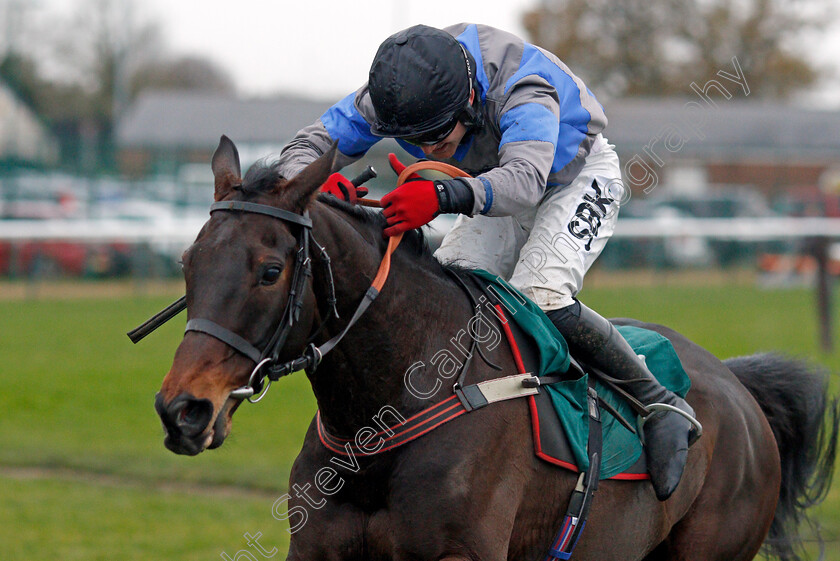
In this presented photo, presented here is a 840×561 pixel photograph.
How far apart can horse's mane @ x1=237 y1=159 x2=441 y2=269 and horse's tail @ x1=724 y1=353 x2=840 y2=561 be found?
180 cm

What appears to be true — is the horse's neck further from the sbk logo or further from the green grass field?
the sbk logo

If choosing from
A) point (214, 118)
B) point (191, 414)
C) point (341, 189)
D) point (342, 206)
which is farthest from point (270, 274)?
point (214, 118)

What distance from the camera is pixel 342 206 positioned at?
2744mm

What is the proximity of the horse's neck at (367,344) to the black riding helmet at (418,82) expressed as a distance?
1.20ft

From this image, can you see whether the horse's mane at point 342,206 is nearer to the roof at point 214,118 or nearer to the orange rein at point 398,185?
the orange rein at point 398,185

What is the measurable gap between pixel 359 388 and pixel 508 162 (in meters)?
0.76

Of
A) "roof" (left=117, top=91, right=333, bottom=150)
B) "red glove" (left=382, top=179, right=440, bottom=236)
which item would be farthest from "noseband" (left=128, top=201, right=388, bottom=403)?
"roof" (left=117, top=91, right=333, bottom=150)

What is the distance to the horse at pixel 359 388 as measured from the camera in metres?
2.27

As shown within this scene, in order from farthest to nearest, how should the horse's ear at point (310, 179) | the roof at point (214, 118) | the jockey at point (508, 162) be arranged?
the roof at point (214, 118), the jockey at point (508, 162), the horse's ear at point (310, 179)

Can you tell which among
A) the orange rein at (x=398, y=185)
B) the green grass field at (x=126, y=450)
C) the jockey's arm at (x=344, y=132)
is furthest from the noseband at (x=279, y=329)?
the jockey's arm at (x=344, y=132)

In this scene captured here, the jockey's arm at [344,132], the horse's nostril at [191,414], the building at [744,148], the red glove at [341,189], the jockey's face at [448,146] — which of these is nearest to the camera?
the horse's nostril at [191,414]

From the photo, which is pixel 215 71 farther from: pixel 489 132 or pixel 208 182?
pixel 489 132

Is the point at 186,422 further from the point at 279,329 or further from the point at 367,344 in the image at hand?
the point at 367,344

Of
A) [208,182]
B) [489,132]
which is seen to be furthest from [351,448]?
[208,182]
